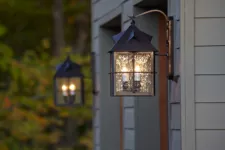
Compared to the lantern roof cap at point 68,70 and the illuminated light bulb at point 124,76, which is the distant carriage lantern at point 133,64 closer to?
the illuminated light bulb at point 124,76

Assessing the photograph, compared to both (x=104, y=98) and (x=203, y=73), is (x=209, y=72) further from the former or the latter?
(x=104, y=98)

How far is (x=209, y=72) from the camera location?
5.81 metres

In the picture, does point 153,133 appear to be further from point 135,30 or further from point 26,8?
point 26,8

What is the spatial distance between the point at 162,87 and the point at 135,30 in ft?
4.22

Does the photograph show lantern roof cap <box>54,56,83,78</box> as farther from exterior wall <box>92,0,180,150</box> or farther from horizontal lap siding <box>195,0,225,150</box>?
horizontal lap siding <box>195,0,225,150</box>

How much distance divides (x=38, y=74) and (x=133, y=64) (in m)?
9.82

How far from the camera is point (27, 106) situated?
16.4 meters

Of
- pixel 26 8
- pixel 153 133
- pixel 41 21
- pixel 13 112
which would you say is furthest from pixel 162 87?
pixel 41 21

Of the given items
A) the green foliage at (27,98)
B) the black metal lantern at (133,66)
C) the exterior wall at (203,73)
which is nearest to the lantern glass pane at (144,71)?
the black metal lantern at (133,66)

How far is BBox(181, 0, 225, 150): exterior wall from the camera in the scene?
578 cm

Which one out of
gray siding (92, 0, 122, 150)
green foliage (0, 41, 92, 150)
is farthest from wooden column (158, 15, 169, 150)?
green foliage (0, 41, 92, 150)

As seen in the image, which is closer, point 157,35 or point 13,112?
point 157,35

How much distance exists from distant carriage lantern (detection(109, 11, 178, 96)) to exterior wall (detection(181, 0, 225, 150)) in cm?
33

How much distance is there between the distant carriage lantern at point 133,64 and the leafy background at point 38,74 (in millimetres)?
7372
